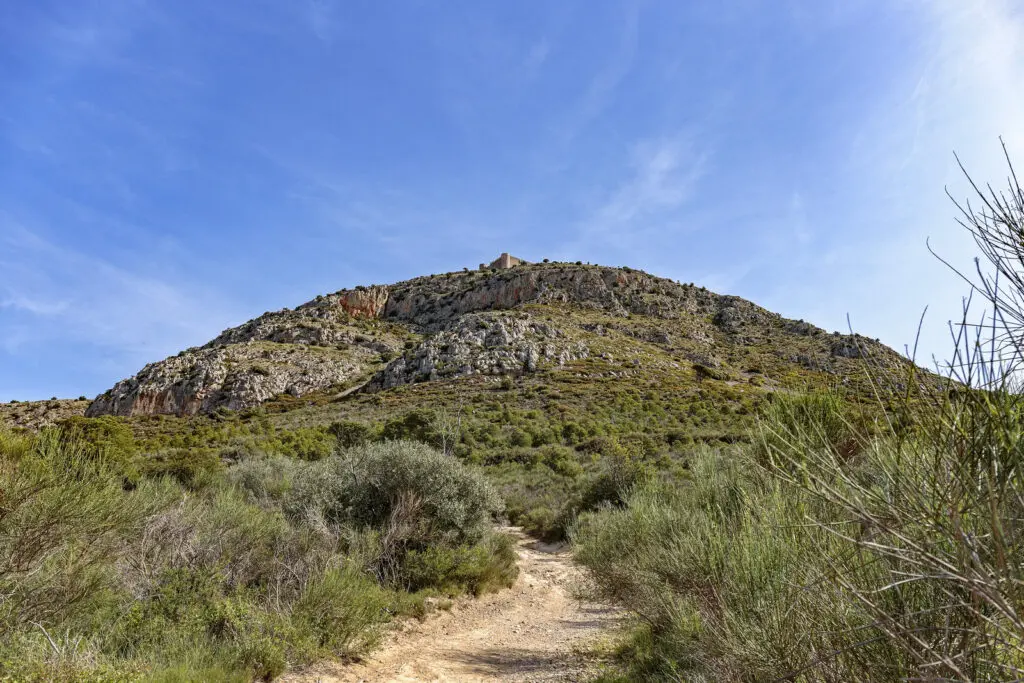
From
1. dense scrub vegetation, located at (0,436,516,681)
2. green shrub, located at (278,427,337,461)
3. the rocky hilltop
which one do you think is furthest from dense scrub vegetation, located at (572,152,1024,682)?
the rocky hilltop

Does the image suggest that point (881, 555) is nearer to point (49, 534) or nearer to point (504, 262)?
point (49, 534)

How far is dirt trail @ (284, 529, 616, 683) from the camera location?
6.07 meters

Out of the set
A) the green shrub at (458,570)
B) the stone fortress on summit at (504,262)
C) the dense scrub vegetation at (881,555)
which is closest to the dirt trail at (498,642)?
the green shrub at (458,570)

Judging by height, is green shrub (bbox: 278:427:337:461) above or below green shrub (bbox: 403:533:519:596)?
above

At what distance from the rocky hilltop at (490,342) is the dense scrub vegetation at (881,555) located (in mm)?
32594

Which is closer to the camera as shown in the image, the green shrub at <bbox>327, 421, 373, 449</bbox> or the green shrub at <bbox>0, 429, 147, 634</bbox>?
the green shrub at <bbox>0, 429, 147, 634</bbox>

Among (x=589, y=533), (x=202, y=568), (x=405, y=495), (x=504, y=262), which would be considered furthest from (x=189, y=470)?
(x=504, y=262)

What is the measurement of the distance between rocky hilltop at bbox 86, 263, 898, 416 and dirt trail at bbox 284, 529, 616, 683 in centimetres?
2953

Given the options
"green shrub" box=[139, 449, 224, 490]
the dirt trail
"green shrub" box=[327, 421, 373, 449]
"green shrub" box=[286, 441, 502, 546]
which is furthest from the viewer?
"green shrub" box=[327, 421, 373, 449]

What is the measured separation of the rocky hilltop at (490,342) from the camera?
41.9 meters

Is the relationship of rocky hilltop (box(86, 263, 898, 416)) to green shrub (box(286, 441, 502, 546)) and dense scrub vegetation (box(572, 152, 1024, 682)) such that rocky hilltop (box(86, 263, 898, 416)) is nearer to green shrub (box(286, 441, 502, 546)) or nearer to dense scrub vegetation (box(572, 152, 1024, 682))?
green shrub (box(286, 441, 502, 546))

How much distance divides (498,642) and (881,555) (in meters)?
7.12

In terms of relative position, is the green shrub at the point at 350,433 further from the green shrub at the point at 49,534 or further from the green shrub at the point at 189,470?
the green shrub at the point at 49,534

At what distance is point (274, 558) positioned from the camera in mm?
6660
